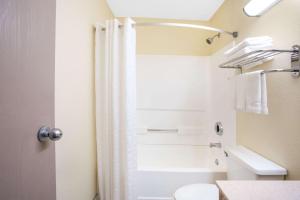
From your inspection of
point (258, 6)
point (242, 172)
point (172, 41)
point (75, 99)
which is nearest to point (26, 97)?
point (75, 99)

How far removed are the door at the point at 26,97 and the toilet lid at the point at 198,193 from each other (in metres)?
0.91

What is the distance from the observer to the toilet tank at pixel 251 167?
1170 mm

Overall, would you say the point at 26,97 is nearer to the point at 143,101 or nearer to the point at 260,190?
the point at 260,190

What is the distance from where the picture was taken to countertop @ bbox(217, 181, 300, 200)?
76 centimetres

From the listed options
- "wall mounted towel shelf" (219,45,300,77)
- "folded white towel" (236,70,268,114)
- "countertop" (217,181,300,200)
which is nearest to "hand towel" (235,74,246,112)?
"folded white towel" (236,70,268,114)

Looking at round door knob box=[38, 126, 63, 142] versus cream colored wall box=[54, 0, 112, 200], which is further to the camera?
cream colored wall box=[54, 0, 112, 200]

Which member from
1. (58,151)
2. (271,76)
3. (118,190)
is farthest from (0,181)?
(271,76)

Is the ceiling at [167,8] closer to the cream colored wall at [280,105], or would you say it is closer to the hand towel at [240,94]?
the cream colored wall at [280,105]

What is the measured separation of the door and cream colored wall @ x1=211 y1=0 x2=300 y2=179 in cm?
133

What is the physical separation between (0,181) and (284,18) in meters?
1.64

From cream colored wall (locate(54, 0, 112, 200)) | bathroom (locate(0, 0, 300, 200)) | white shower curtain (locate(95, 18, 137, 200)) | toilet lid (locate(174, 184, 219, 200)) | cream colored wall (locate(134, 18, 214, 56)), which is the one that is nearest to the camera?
bathroom (locate(0, 0, 300, 200))

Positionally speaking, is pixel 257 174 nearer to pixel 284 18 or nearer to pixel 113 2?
pixel 284 18

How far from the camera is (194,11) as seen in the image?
2.52 m

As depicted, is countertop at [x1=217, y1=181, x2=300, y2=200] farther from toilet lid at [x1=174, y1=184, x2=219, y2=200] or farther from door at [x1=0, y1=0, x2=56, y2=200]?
door at [x1=0, y1=0, x2=56, y2=200]
